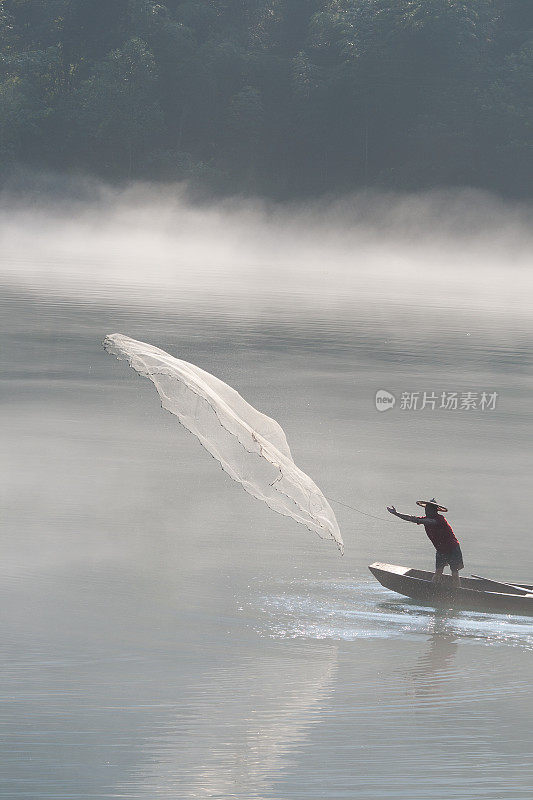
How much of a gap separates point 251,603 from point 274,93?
383 ft

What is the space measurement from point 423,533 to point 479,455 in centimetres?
811

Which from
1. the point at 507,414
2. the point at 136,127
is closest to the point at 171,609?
the point at 507,414

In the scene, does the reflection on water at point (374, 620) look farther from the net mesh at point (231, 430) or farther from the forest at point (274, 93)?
the forest at point (274, 93)

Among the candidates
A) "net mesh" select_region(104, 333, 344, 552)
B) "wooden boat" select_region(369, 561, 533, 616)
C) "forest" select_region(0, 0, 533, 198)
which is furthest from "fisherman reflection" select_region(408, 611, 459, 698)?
"forest" select_region(0, 0, 533, 198)

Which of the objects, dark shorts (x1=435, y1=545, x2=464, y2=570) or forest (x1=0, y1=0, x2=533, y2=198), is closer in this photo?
dark shorts (x1=435, y1=545, x2=464, y2=570)

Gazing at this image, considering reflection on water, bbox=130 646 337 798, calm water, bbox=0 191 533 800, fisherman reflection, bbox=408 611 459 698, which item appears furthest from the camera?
fisherman reflection, bbox=408 611 459 698

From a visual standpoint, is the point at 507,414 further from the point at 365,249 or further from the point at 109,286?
the point at 365,249

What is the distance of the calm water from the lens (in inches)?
576

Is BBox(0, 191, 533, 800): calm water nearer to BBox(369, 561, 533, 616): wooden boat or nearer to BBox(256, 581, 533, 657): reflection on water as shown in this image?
BBox(256, 581, 533, 657): reflection on water

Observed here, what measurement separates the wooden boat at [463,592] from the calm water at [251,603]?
0.22 m

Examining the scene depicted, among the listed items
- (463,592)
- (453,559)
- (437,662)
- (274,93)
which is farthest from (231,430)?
(274,93)

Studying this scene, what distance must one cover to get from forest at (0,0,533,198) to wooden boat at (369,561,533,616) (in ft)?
345

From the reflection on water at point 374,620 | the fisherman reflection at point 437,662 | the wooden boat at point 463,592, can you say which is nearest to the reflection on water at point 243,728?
the reflection on water at point 374,620

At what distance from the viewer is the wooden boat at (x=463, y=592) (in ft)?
64.2
